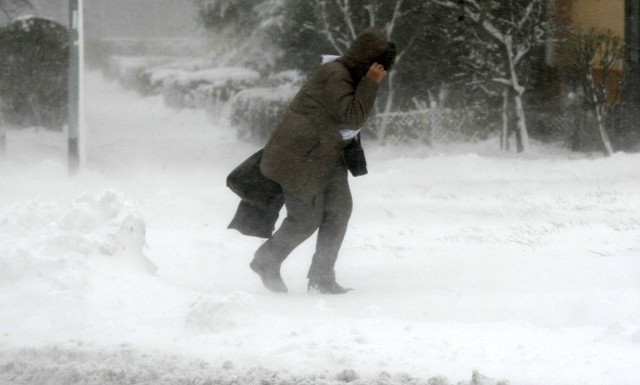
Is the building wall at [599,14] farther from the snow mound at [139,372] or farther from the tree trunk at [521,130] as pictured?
the snow mound at [139,372]

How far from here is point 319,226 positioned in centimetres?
574

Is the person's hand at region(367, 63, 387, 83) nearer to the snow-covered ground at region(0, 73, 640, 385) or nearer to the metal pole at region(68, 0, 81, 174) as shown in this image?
the snow-covered ground at region(0, 73, 640, 385)

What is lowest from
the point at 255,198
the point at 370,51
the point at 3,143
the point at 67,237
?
the point at 3,143

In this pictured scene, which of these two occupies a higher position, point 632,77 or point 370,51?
point 370,51

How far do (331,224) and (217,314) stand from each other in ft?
4.16

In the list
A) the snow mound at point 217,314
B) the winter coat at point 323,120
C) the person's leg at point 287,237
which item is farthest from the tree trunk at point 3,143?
the snow mound at point 217,314

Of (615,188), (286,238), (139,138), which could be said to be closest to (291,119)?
(286,238)

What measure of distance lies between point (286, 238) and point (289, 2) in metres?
15.9

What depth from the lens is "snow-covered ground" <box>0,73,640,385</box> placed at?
13.4 ft

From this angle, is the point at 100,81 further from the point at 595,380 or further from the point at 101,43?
the point at 595,380

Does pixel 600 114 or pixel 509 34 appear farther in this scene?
pixel 509 34

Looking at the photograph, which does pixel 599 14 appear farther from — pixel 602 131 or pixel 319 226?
pixel 319 226

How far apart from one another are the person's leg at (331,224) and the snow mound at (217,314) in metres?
1.11

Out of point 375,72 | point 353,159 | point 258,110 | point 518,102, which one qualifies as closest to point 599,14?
point 518,102
